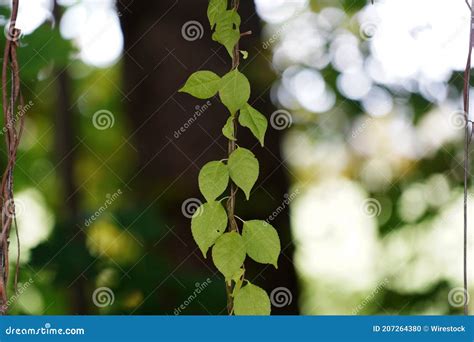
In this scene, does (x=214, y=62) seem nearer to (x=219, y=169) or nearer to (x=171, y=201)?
(x=171, y=201)

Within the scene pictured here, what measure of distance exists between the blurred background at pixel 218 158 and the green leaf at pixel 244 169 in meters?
0.58

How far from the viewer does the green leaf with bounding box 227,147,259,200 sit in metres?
0.84

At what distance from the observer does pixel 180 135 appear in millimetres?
1647

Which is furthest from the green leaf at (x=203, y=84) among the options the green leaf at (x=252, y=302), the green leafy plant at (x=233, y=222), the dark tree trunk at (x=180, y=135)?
the dark tree trunk at (x=180, y=135)

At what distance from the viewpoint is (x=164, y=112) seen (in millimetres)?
1699

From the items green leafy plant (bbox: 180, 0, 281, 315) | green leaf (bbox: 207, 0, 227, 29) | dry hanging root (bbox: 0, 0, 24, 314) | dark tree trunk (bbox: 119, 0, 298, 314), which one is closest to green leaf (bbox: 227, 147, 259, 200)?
green leafy plant (bbox: 180, 0, 281, 315)

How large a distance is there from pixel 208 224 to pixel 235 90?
19 centimetres

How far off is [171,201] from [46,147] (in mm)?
1277

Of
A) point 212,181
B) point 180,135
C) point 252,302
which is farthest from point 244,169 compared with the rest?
point 180,135

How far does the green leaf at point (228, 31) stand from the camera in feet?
2.92

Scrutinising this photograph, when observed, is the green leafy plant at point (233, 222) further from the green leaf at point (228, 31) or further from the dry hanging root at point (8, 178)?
the dry hanging root at point (8, 178)

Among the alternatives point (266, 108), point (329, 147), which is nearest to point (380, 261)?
point (329, 147)

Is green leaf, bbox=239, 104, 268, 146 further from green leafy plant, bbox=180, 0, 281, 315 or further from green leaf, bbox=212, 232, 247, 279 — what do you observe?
green leaf, bbox=212, 232, 247, 279

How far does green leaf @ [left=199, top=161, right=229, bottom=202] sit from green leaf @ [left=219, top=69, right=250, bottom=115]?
8 centimetres
